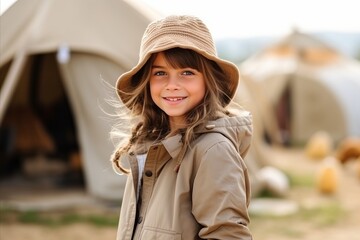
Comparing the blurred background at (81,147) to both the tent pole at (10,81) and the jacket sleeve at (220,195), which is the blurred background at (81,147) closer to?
the tent pole at (10,81)

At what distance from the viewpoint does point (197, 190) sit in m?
2.04

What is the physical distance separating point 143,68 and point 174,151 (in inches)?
14.8

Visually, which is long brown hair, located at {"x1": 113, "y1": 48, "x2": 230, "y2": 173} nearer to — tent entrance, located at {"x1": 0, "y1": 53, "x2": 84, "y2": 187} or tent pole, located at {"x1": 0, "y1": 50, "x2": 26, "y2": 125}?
tent pole, located at {"x1": 0, "y1": 50, "x2": 26, "y2": 125}

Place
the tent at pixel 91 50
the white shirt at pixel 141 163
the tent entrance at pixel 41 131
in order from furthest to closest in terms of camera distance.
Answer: the tent entrance at pixel 41 131 < the tent at pixel 91 50 < the white shirt at pixel 141 163

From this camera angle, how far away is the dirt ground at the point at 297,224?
6023mm

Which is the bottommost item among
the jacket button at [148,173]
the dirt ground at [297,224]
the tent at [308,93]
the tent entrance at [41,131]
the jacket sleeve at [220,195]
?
the jacket sleeve at [220,195]

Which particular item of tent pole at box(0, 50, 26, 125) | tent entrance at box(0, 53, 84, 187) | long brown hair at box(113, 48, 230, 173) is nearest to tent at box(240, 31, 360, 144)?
tent entrance at box(0, 53, 84, 187)

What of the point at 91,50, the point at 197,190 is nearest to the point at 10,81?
the point at 91,50

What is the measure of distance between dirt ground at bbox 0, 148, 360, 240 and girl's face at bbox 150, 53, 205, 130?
3903 mm

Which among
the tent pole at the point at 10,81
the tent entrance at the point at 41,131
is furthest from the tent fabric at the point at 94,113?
the tent entrance at the point at 41,131

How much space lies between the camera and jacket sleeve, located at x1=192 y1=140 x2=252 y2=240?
1.98m

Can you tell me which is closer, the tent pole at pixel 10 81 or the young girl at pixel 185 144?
the young girl at pixel 185 144

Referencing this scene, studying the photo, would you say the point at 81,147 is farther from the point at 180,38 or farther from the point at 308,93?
the point at 308,93

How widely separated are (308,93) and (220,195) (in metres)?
11.8
